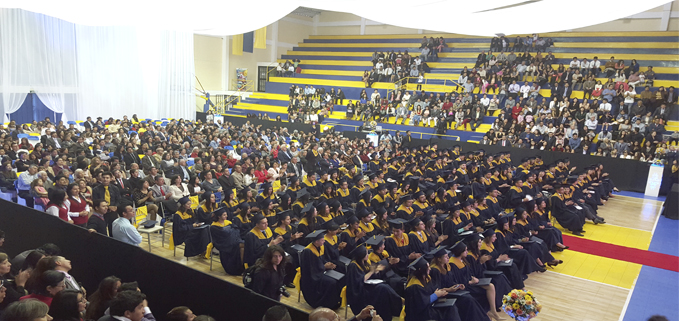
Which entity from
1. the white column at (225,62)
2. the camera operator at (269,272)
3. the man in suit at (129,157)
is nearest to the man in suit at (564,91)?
the man in suit at (129,157)

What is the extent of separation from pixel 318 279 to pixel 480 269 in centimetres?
265

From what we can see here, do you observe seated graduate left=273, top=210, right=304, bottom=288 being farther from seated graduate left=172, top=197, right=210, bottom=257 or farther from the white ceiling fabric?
the white ceiling fabric

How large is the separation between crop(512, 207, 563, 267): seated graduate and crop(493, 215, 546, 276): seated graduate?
195 millimetres

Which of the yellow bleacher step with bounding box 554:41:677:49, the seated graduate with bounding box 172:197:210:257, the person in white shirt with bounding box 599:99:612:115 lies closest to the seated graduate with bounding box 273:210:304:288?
the seated graduate with bounding box 172:197:210:257

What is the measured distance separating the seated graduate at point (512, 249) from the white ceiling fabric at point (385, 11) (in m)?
4.20

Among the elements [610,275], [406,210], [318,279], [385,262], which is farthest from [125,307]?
[610,275]

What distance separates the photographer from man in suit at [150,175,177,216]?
31.2 ft

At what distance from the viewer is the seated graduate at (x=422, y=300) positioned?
19.8ft

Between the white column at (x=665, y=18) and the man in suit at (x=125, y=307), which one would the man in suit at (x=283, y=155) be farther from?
the white column at (x=665, y=18)

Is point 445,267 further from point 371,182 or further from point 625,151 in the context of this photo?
point 625,151

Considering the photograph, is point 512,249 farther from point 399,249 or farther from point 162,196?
point 162,196

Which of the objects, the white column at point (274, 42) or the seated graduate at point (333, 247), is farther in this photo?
the white column at point (274, 42)

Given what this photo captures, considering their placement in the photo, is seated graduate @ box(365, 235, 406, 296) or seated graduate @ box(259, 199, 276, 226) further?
seated graduate @ box(259, 199, 276, 226)

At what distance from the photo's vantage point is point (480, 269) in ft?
24.1
